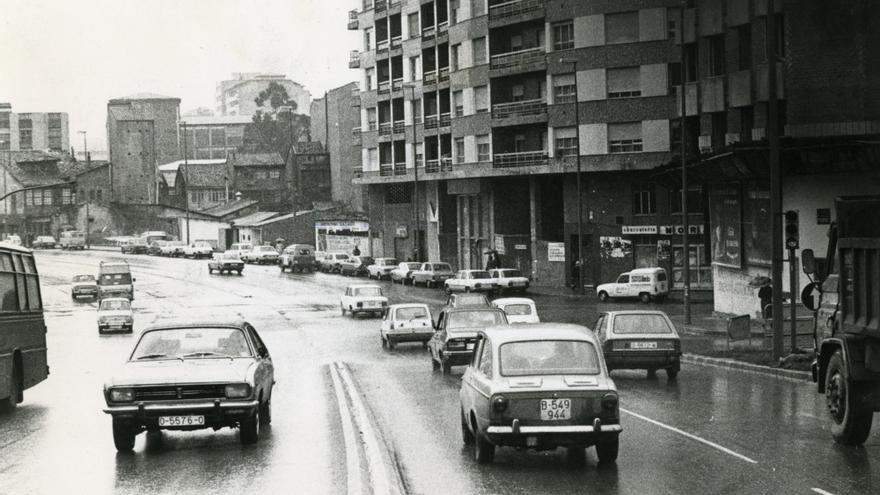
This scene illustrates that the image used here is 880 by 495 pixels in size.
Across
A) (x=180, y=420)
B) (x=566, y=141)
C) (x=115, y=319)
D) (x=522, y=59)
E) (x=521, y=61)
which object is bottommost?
(x=115, y=319)

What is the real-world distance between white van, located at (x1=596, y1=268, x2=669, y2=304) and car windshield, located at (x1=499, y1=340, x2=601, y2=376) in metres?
40.8

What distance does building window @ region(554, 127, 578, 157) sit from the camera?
63094mm

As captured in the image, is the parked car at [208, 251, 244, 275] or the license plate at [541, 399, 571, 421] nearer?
the license plate at [541, 399, 571, 421]

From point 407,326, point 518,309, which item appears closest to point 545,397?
point 407,326

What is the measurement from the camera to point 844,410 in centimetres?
1426

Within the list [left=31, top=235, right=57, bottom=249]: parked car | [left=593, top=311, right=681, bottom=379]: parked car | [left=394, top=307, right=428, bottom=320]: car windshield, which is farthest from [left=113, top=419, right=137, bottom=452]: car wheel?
[left=31, top=235, right=57, bottom=249]: parked car

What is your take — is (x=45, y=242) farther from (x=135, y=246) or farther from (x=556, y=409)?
(x=556, y=409)

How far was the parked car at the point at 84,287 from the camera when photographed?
216ft

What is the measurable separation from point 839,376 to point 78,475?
930cm

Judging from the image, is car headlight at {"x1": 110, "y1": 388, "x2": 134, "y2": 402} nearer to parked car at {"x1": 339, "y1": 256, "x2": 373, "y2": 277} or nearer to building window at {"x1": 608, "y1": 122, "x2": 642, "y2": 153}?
building window at {"x1": 608, "y1": 122, "x2": 642, "y2": 153}

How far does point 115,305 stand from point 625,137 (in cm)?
2803

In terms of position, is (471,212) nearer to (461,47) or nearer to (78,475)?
(461,47)

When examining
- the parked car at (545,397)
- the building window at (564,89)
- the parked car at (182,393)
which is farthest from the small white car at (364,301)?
the parked car at (545,397)

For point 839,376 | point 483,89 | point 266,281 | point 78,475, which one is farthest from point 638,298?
point 78,475
